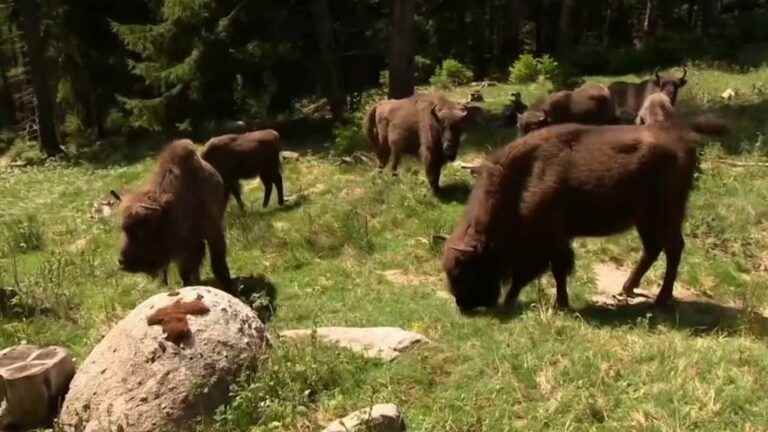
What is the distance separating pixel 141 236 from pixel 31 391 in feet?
9.12

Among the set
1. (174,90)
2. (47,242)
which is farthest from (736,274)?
(174,90)

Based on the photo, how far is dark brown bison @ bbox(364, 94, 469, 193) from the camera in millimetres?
13688

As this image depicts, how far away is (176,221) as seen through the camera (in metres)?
9.74

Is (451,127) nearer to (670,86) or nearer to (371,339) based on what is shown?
(670,86)

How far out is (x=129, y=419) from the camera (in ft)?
20.9

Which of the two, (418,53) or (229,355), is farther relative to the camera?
(418,53)

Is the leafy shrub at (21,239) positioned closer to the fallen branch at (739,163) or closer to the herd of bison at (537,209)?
the herd of bison at (537,209)

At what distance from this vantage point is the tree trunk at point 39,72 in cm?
2603

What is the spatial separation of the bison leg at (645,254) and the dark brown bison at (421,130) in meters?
4.96

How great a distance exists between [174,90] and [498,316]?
16.2 metres

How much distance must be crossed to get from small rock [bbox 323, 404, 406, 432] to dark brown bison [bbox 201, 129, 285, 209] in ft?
30.0

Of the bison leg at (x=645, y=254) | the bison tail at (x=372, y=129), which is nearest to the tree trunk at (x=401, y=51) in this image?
the bison tail at (x=372, y=129)

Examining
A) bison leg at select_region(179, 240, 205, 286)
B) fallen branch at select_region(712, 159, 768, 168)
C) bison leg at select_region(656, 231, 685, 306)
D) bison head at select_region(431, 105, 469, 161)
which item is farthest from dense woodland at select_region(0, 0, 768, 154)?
bison leg at select_region(656, 231, 685, 306)

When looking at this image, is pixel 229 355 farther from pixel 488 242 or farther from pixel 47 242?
pixel 47 242
